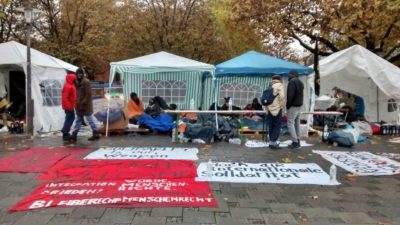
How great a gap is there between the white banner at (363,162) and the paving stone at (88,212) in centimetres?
462

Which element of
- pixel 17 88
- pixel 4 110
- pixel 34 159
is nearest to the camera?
pixel 34 159

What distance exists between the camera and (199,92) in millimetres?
17344

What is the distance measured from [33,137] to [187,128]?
14.3ft

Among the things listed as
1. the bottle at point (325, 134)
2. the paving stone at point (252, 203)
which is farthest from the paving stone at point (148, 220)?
the bottle at point (325, 134)

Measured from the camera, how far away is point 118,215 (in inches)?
203

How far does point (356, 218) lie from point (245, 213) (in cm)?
128

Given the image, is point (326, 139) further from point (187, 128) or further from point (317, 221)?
point (317, 221)

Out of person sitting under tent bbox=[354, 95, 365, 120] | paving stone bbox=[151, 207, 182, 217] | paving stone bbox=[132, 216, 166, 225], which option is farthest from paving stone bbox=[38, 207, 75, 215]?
person sitting under tent bbox=[354, 95, 365, 120]

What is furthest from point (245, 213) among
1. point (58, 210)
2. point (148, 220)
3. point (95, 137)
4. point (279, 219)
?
point (95, 137)

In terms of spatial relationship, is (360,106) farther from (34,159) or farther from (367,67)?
(34,159)

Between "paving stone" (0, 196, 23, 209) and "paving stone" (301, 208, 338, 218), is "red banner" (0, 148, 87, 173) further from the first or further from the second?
"paving stone" (301, 208, 338, 218)

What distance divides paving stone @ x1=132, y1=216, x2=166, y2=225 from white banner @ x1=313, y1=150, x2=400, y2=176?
13.8ft

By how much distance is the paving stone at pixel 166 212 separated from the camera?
5195 mm

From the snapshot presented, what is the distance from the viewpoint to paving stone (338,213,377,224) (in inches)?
205
